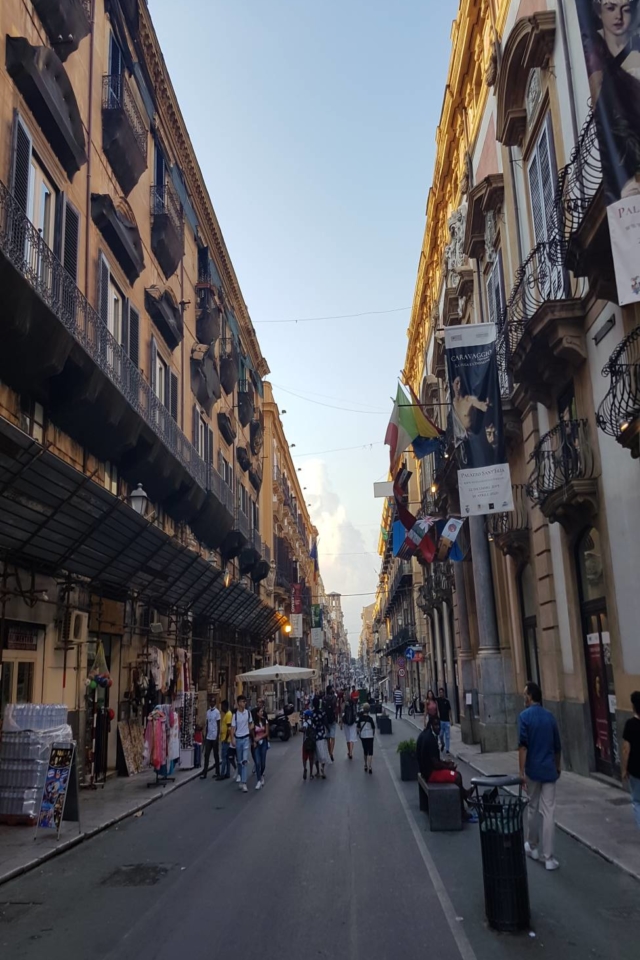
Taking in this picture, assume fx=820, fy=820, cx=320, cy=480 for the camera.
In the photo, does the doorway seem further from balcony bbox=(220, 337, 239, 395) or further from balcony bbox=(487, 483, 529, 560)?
balcony bbox=(220, 337, 239, 395)

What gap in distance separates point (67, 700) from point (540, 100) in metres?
15.3

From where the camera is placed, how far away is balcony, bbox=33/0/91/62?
15.1 meters

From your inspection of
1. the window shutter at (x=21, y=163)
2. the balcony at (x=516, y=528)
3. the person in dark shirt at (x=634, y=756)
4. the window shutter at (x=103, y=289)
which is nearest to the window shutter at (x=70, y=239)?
the window shutter at (x=103, y=289)

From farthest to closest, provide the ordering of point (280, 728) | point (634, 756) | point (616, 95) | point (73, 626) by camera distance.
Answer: point (280, 728)
point (73, 626)
point (616, 95)
point (634, 756)

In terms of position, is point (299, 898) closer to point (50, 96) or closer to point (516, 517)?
point (50, 96)

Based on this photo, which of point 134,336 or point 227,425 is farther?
point 227,425

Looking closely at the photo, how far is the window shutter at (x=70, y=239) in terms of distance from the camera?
16.0m

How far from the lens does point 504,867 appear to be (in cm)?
643

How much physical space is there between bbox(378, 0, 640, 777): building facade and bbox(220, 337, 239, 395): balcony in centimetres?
1176

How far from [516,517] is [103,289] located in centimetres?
1112

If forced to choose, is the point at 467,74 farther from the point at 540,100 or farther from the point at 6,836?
the point at 6,836

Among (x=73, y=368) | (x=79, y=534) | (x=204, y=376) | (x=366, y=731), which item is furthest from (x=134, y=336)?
(x=366, y=731)

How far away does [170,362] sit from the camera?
83.3ft

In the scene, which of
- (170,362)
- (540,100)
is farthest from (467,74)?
(170,362)
